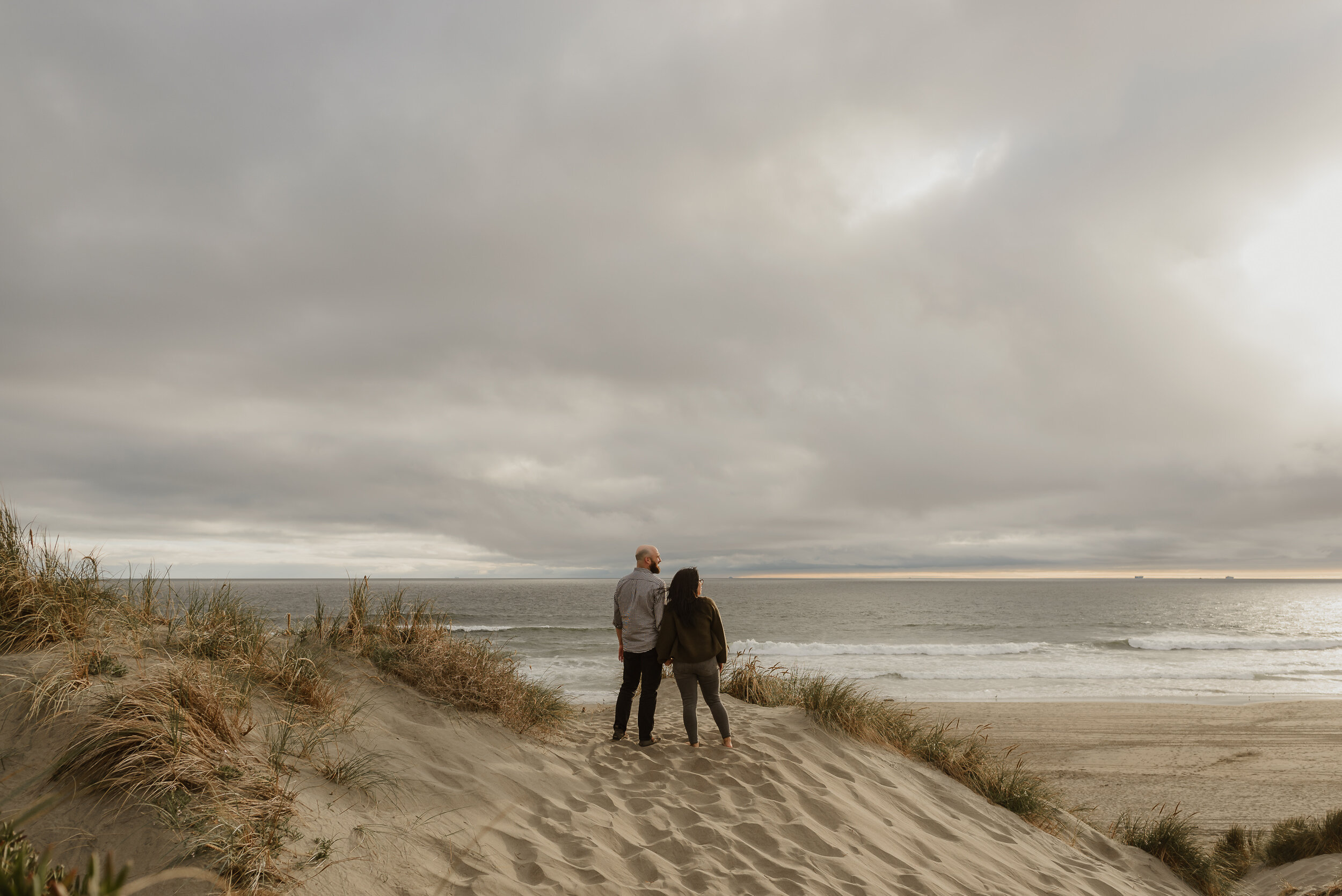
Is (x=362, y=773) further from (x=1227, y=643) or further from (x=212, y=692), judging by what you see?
(x=1227, y=643)

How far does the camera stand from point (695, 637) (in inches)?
297

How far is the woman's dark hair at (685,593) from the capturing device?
299 inches

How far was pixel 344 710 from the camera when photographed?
19.9ft

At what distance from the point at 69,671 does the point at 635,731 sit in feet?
18.7

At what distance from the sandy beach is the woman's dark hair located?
6975 millimetres

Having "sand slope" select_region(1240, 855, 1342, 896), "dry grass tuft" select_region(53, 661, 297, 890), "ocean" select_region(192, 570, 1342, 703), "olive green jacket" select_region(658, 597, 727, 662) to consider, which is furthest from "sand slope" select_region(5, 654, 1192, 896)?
"ocean" select_region(192, 570, 1342, 703)

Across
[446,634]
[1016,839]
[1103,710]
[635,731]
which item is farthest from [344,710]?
[1103,710]

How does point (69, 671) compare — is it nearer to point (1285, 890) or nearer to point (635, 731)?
point (635, 731)

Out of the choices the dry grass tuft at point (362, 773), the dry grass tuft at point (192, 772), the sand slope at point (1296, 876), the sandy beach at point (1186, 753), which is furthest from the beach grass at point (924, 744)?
the dry grass tuft at point (192, 772)

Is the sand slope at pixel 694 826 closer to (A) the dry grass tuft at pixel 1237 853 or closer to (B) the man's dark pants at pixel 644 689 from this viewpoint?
(B) the man's dark pants at pixel 644 689

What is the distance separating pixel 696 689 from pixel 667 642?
25.2 inches

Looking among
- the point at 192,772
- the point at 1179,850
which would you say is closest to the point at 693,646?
the point at 192,772

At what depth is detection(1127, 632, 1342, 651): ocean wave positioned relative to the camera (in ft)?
115

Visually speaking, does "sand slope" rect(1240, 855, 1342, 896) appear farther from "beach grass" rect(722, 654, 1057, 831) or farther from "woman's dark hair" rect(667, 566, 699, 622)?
"woman's dark hair" rect(667, 566, 699, 622)
